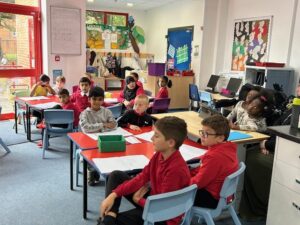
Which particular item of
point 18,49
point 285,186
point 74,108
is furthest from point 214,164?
point 18,49

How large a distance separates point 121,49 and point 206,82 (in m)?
3.17

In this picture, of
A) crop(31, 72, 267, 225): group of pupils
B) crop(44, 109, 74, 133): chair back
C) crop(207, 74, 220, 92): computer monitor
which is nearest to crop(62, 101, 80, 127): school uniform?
crop(44, 109, 74, 133): chair back

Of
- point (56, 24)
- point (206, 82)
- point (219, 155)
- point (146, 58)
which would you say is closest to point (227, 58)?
point (206, 82)

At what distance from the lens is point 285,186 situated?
6.83ft

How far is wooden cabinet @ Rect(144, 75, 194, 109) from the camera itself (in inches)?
291

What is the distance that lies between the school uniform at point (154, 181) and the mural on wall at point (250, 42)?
452 centimetres

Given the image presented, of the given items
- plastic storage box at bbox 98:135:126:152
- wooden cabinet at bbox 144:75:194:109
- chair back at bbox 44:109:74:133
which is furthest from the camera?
wooden cabinet at bbox 144:75:194:109

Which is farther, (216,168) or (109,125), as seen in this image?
(109,125)

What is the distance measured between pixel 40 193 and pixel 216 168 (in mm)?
1946

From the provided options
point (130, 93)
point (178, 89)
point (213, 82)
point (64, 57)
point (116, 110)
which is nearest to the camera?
point (116, 110)

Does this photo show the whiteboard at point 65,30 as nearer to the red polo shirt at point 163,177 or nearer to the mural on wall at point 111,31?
the mural on wall at point 111,31

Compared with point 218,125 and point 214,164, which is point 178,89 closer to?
point 218,125

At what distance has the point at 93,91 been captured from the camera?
302 centimetres

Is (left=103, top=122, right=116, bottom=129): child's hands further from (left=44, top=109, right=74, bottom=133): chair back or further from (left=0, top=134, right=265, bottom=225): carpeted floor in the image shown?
(left=44, top=109, right=74, bottom=133): chair back
